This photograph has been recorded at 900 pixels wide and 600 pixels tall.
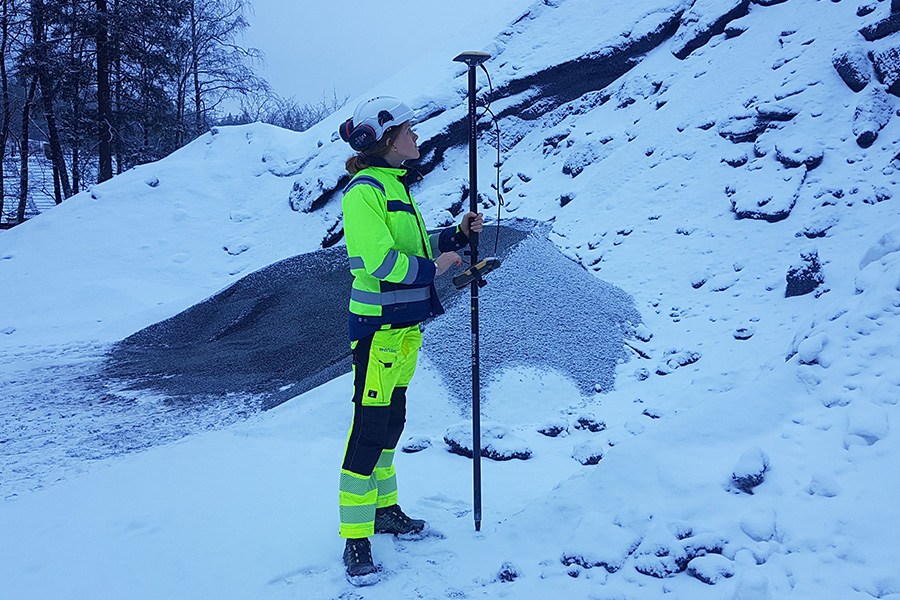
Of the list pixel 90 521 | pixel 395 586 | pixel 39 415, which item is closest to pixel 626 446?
pixel 395 586

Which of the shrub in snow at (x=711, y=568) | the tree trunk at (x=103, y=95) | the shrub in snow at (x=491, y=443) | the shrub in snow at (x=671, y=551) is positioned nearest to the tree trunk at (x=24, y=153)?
the tree trunk at (x=103, y=95)

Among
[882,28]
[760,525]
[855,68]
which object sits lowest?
[760,525]

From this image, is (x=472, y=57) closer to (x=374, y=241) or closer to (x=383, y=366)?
(x=374, y=241)

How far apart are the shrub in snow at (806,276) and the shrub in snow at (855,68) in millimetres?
3983

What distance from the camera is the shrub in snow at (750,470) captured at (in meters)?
2.77

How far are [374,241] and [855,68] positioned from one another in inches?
356

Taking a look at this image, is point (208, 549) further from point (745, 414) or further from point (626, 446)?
point (745, 414)

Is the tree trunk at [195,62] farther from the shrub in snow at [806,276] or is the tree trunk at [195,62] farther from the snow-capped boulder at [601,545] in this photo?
the snow-capped boulder at [601,545]

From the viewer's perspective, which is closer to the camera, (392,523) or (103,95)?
(392,523)

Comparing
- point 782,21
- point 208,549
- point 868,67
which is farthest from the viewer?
point 782,21

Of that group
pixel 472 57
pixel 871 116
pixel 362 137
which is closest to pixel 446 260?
pixel 362 137

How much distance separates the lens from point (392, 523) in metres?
3.16

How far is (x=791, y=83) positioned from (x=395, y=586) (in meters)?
9.71

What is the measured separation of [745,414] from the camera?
11.3 feet
